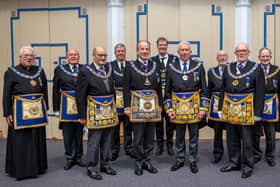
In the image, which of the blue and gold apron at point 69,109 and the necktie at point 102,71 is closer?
the necktie at point 102,71

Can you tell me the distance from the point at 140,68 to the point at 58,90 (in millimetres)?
992

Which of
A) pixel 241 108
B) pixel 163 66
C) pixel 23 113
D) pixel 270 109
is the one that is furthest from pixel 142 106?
pixel 270 109

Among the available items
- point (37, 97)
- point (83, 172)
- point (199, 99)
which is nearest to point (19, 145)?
point (37, 97)

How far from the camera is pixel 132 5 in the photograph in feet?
15.3

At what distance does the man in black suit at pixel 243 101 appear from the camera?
9.89 feet

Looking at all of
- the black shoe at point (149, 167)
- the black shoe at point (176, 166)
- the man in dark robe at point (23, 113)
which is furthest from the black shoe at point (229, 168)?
the man in dark robe at point (23, 113)

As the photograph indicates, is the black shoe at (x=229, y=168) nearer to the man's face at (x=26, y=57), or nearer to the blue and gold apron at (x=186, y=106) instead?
the blue and gold apron at (x=186, y=106)

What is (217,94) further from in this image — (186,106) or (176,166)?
(176,166)

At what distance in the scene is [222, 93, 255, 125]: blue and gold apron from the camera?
9.89 feet

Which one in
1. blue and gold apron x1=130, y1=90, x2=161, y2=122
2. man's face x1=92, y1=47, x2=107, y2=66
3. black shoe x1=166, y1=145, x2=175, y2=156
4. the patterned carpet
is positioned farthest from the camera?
black shoe x1=166, y1=145, x2=175, y2=156

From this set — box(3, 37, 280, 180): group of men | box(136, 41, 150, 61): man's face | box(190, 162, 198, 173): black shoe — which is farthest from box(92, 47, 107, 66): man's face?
box(190, 162, 198, 173): black shoe

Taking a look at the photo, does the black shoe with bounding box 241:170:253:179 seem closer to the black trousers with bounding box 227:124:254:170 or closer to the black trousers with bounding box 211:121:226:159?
the black trousers with bounding box 227:124:254:170

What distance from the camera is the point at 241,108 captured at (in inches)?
120

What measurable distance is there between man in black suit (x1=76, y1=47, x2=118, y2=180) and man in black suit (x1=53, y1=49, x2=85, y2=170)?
35cm
